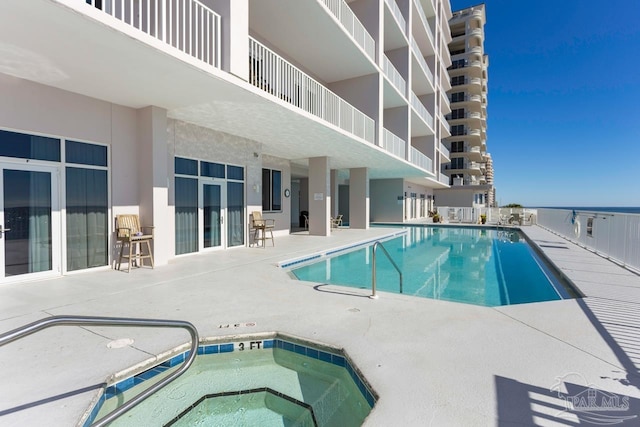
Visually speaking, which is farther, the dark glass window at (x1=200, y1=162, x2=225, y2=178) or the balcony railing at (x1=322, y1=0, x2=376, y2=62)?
the balcony railing at (x1=322, y1=0, x2=376, y2=62)

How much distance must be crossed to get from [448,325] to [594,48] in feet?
92.7

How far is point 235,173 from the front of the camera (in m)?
10.5

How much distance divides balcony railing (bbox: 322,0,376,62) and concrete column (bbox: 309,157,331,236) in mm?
4421

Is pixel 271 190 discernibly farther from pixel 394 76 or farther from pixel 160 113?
pixel 394 76

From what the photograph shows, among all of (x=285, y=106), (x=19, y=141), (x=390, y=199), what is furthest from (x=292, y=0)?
(x=390, y=199)

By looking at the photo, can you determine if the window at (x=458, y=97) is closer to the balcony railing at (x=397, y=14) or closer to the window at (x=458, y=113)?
the window at (x=458, y=113)

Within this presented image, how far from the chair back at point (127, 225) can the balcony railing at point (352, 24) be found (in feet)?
24.0

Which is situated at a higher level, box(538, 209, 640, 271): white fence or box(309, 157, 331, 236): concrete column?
box(309, 157, 331, 236): concrete column

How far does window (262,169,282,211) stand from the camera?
1329 centimetres

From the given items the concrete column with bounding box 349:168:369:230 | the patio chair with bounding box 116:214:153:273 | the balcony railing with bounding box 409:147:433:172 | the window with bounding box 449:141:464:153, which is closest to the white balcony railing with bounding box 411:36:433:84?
the balcony railing with bounding box 409:147:433:172

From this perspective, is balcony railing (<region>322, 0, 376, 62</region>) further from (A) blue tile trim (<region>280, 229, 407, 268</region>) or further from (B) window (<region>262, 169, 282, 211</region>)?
(A) blue tile trim (<region>280, 229, 407, 268</region>)

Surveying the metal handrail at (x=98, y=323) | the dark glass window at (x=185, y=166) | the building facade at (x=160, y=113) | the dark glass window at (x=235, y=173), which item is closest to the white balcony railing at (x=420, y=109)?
the building facade at (x=160, y=113)

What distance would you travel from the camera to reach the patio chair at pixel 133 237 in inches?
271

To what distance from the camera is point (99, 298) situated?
495 cm
